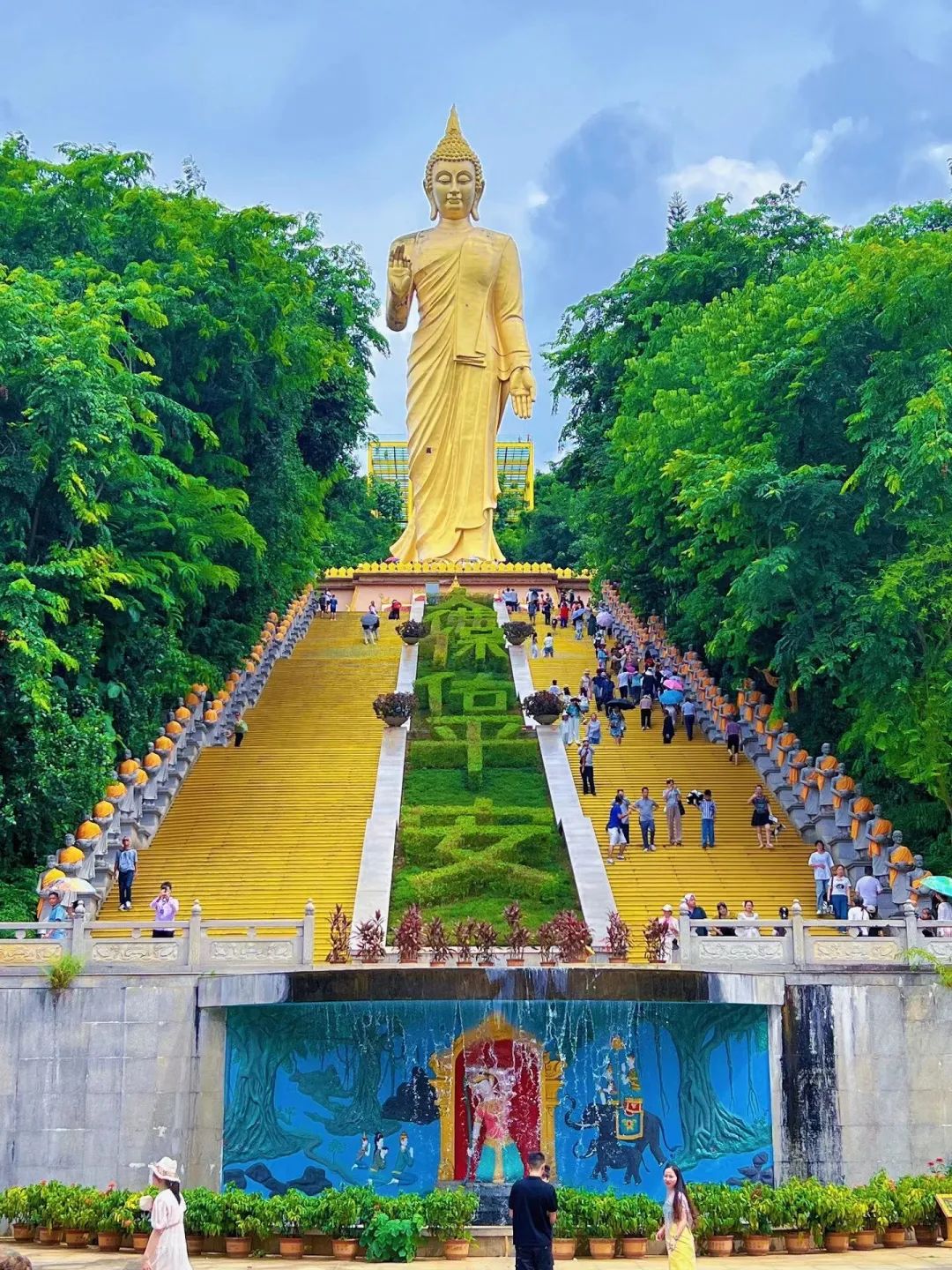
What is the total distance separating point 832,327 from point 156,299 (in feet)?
33.1

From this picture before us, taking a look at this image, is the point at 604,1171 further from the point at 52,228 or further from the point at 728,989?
the point at 52,228

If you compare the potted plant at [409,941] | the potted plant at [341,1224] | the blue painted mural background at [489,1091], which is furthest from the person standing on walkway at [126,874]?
the potted plant at [341,1224]

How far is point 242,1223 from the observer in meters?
14.4

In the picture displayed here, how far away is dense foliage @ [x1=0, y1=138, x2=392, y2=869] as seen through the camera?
2200 centimetres

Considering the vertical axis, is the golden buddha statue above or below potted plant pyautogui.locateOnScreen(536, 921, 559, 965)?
above

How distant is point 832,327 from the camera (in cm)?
2352

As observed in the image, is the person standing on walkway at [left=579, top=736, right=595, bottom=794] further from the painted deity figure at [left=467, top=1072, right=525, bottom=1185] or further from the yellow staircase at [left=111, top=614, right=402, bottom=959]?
the painted deity figure at [left=467, top=1072, right=525, bottom=1185]

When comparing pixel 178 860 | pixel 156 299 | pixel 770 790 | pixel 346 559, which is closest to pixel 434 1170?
pixel 178 860

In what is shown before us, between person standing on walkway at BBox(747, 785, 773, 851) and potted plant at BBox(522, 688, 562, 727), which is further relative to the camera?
potted plant at BBox(522, 688, 562, 727)

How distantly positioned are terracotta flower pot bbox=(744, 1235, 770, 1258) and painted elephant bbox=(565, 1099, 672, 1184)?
300 cm

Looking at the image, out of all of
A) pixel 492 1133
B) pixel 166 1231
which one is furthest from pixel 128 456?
pixel 166 1231

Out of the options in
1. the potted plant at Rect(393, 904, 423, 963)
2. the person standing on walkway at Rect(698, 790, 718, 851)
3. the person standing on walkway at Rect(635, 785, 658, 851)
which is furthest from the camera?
the person standing on walkway at Rect(698, 790, 718, 851)

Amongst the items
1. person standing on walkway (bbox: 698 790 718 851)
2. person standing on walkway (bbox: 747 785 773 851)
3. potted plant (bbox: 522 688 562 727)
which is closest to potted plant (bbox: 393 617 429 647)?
potted plant (bbox: 522 688 562 727)

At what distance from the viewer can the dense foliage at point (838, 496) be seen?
845 inches
